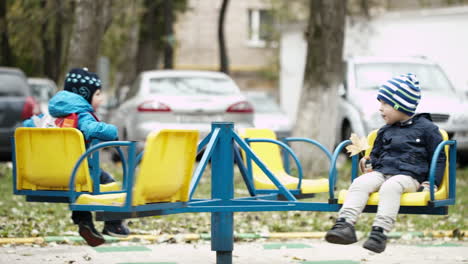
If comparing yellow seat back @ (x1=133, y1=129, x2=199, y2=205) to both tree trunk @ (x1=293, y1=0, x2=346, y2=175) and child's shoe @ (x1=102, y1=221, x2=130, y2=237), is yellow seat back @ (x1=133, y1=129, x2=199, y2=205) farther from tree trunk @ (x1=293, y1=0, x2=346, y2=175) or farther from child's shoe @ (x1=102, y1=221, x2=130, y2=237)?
tree trunk @ (x1=293, y1=0, x2=346, y2=175)

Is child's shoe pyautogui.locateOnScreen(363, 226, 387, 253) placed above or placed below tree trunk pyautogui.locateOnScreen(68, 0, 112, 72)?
below

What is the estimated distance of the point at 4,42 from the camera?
28.5 metres

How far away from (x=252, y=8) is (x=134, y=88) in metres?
34.6

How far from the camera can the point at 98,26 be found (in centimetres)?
1666

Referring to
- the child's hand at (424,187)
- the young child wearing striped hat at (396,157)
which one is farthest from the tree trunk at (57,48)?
the child's hand at (424,187)

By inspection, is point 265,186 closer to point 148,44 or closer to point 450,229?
point 450,229

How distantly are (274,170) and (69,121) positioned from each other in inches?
72.5

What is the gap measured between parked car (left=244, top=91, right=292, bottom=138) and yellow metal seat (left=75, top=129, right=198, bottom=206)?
13.6 metres

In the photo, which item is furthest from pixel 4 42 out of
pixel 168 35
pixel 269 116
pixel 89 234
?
pixel 89 234

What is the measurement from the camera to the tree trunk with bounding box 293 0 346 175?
15.4 m

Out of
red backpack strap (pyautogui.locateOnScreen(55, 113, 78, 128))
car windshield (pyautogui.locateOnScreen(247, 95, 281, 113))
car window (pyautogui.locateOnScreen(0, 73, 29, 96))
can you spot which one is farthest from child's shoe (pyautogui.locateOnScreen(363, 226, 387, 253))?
A: car windshield (pyautogui.locateOnScreen(247, 95, 281, 113))

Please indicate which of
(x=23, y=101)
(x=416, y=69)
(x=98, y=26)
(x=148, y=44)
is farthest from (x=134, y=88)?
(x=148, y=44)

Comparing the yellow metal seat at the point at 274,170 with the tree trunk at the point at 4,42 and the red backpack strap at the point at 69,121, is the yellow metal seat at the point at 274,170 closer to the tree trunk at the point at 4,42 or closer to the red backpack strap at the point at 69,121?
the red backpack strap at the point at 69,121

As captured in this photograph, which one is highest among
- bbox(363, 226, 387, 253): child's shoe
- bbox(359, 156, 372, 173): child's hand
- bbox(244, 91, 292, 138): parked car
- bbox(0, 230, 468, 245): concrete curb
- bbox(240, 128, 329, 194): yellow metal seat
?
bbox(359, 156, 372, 173): child's hand
